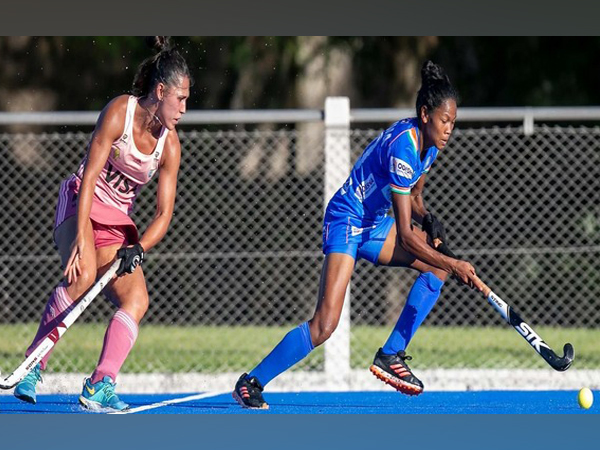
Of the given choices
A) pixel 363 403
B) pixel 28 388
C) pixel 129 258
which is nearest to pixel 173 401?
pixel 363 403

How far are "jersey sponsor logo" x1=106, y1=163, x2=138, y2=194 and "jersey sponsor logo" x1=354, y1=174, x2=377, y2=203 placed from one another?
1.35 metres

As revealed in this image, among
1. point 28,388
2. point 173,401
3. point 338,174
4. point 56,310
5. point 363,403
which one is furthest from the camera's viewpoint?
point 338,174

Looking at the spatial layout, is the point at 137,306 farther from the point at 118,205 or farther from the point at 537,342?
the point at 537,342

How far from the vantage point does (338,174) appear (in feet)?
31.6

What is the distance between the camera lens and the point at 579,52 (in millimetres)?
15852

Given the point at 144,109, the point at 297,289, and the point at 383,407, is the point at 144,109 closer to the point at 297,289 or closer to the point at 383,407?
the point at 383,407

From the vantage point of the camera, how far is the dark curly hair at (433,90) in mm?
7285

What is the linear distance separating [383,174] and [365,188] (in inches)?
5.8

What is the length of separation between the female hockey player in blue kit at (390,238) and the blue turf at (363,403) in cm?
35

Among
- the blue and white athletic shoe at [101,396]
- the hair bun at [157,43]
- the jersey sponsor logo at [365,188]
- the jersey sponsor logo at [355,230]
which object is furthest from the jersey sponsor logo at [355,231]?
the blue and white athletic shoe at [101,396]

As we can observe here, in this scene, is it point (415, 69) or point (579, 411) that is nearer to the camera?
point (579, 411)

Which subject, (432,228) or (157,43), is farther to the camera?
(432,228)

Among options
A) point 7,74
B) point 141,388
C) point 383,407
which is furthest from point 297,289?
point 7,74

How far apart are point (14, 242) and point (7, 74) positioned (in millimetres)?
6260
